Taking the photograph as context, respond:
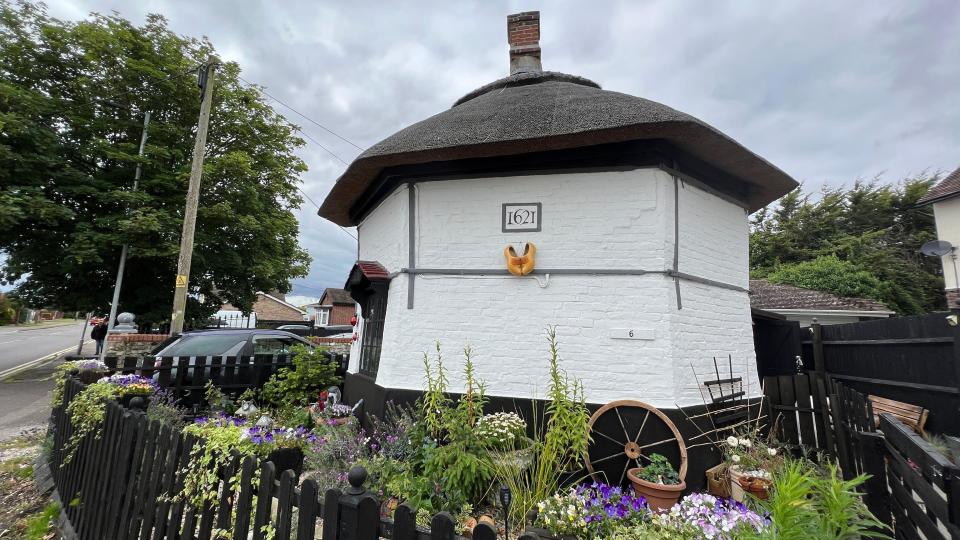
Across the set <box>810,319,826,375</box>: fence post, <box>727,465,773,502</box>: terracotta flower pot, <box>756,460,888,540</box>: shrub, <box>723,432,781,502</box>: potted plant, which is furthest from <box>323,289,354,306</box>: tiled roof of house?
<box>756,460,888,540</box>: shrub

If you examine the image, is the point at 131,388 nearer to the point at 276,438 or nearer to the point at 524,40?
the point at 276,438

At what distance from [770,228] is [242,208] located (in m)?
27.8

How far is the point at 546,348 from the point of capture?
4512 millimetres

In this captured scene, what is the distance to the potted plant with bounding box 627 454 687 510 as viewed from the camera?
341 centimetres

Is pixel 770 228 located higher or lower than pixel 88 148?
higher

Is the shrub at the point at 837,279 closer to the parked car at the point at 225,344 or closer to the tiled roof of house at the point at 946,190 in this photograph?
the tiled roof of house at the point at 946,190

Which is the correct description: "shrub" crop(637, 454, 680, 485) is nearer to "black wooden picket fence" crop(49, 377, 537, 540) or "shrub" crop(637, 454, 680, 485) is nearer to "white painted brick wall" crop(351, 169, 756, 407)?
"white painted brick wall" crop(351, 169, 756, 407)

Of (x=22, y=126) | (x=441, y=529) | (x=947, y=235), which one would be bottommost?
(x=441, y=529)

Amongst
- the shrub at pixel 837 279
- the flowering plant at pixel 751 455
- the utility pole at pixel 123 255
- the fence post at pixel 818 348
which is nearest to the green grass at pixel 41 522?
the flowering plant at pixel 751 455

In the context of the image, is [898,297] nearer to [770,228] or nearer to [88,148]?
[770,228]

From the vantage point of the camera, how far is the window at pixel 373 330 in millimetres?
5703

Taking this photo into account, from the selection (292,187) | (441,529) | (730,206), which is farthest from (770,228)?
(441,529)

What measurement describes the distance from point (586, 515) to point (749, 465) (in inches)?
103

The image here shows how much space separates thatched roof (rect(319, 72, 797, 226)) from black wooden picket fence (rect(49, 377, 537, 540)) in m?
3.73
